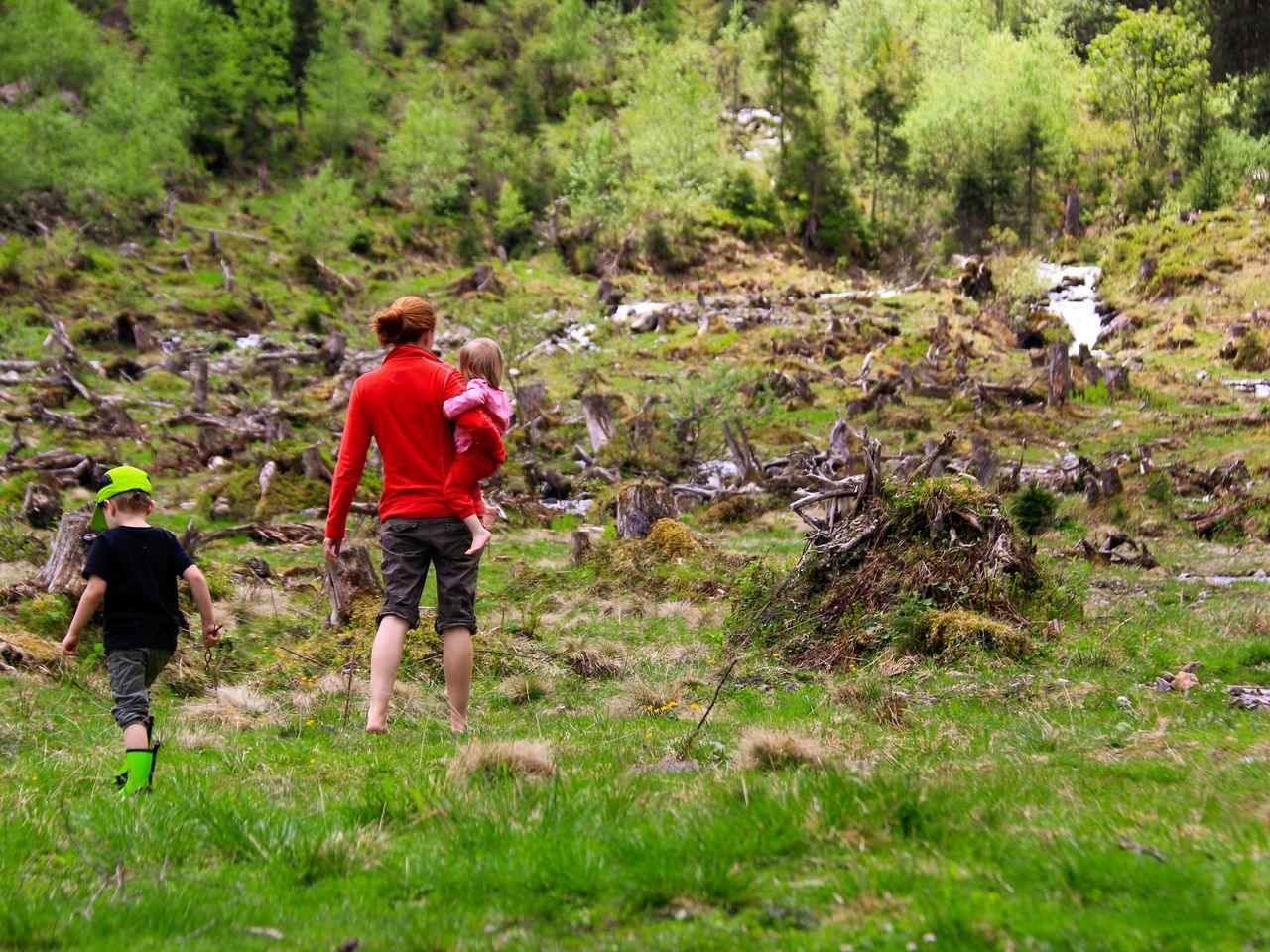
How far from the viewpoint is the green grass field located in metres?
2.89

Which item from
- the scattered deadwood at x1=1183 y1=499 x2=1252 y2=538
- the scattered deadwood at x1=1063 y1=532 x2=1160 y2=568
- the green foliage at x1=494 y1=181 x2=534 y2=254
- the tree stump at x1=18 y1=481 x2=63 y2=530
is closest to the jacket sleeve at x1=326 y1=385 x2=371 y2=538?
the scattered deadwood at x1=1063 y1=532 x2=1160 y2=568

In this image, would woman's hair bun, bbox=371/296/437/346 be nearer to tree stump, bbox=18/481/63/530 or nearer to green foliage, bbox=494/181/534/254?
tree stump, bbox=18/481/63/530

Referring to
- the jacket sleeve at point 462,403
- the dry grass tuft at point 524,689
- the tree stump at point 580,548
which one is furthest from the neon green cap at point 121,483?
the tree stump at point 580,548

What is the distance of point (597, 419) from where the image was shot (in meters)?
23.5

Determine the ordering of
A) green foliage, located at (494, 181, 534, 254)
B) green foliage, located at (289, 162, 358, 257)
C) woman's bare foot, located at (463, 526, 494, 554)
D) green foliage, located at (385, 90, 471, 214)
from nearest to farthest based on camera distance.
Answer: woman's bare foot, located at (463, 526, 494, 554), green foliage, located at (289, 162, 358, 257), green foliage, located at (494, 181, 534, 254), green foliage, located at (385, 90, 471, 214)

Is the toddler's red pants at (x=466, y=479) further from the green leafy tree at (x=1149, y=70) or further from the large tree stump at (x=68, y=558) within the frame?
the green leafy tree at (x=1149, y=70)

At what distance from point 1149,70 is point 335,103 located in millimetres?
50940

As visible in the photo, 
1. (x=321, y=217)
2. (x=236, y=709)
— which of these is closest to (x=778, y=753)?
(x=236, y=709)

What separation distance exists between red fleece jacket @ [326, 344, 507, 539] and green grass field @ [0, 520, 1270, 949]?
1.49 metres

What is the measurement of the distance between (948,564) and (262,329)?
3361cm

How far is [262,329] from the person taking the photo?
37156mm

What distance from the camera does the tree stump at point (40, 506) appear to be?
49.0 feet

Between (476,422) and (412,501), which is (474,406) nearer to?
(476,422)

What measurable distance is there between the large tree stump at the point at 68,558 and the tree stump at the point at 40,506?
633 cm
